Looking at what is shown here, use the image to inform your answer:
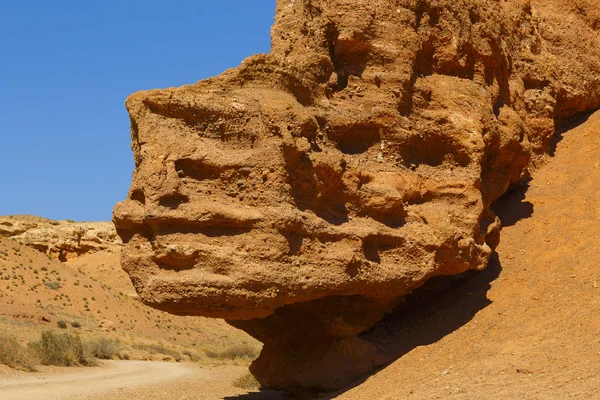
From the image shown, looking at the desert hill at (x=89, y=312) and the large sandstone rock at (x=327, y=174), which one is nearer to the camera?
the large sandstone rock at (x=327, y=174)

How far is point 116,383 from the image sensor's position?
1429cm

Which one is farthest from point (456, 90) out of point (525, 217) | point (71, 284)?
point (71, 284)

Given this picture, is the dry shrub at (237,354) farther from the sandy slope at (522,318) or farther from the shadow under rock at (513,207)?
the sandy slope at (522,318)

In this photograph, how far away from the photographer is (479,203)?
956 centimetres

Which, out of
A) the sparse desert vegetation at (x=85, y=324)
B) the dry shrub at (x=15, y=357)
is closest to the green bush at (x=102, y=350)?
the sparse desert vegetation at (x=85, y=324)

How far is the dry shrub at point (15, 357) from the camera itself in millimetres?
16094

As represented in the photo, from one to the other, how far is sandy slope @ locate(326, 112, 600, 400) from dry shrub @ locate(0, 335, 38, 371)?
10071 millimetres

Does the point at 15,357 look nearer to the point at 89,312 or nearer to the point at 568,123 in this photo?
the point at 568,123

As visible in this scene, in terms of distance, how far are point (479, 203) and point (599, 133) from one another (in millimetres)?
4466

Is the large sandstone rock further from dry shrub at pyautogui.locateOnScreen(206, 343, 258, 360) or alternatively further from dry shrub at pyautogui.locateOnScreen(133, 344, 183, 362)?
dry shrub at pyautogui.locateOnScreen(133, 344, 183, 362)

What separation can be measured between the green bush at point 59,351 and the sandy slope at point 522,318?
1113cm

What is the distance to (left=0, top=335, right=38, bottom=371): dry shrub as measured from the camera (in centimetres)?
1609

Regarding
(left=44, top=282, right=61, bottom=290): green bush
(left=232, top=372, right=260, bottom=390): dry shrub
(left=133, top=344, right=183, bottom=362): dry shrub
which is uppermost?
(left=44, top=282, right=61, bottom=290): green bush

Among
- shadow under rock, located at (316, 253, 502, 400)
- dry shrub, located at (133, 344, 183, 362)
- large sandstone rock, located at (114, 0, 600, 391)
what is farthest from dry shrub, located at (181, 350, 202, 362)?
shadow under rock, located at (316, 253, 502, 400)
